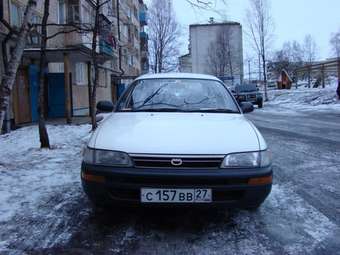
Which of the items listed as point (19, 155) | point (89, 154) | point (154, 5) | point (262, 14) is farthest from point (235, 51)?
point (89, 154)

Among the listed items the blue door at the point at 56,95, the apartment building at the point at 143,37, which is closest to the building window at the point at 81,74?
the blue door at the point at 56,95

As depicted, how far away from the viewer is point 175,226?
4.59 metres

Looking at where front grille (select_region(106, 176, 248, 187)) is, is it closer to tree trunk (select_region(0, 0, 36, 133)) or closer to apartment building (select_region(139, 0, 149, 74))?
tree trunk (select_region(0, 0, 36, 133))

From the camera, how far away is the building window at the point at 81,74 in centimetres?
2527

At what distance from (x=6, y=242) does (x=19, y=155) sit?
17.8 ft

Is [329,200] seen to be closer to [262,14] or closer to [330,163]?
[330,163]

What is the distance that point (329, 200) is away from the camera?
5578mm

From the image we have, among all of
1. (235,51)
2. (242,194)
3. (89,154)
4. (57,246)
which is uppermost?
(235,51)

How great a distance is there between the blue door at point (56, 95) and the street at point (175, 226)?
15.8 m

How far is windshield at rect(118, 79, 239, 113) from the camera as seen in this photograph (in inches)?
221

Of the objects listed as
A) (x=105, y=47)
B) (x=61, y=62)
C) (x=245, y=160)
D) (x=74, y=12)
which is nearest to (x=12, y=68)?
(x=245, y=160)

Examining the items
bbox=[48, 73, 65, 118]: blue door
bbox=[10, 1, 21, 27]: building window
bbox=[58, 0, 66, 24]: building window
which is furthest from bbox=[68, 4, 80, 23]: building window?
bbox=[10, 1, 21, 27]: building window

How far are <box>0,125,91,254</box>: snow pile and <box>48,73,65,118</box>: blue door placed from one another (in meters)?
11.7

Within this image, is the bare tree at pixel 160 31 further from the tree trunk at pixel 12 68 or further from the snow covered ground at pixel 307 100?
the tree trunk at pixel 12 68
